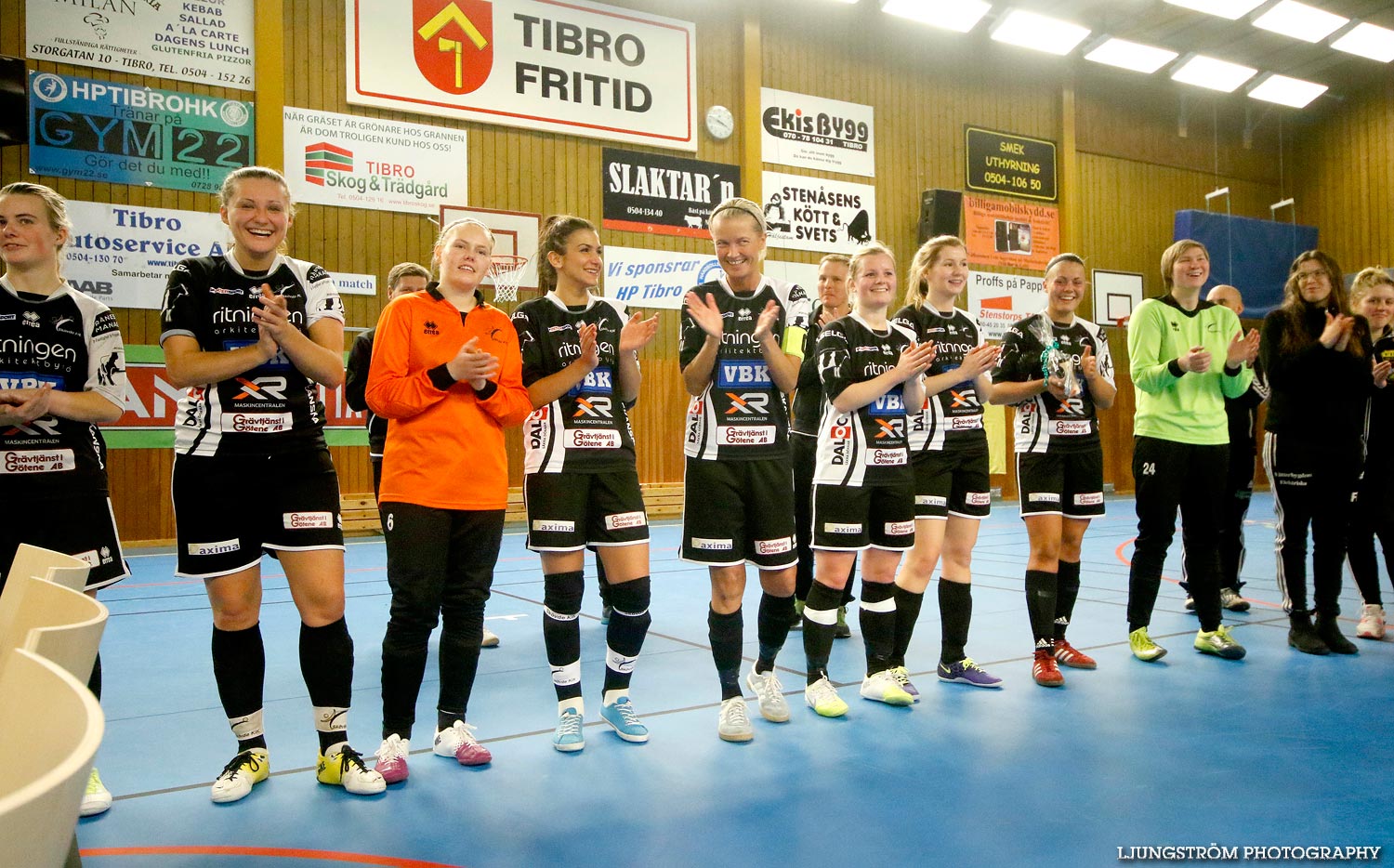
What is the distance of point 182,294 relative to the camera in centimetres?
281

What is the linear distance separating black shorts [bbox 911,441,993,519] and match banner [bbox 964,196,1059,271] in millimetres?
10715

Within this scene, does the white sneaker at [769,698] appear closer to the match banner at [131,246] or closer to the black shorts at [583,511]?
the black shorts at [583,511]

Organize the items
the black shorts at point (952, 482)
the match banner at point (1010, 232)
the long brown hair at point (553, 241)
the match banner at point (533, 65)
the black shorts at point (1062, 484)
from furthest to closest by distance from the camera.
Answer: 1. the match banner at point (1010, 232)
2. the match banner at point (533, 65)
3. the black shorts at point (1062, 484)
4. the black shorts at point (952, 482)
5. the long brown hair at point (553, 241)

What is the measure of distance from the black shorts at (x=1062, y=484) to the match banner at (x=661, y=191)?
8.35 meters

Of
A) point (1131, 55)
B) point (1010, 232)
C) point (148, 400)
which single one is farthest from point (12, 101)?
point (1131, 55)

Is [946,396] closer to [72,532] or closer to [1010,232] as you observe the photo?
[72,532]

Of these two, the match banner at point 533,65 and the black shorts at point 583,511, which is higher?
the match banner at point 533,65

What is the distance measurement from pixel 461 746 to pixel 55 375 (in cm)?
166

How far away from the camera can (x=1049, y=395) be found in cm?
430

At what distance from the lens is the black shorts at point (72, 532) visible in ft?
8.86

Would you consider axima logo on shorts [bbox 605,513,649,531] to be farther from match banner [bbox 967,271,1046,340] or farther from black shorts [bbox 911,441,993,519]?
match banner [bbox 967,271,1046,340]

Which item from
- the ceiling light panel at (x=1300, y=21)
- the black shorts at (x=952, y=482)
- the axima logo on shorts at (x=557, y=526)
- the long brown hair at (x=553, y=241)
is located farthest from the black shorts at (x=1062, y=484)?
the ceiling light panel at (x=1300, y=21)

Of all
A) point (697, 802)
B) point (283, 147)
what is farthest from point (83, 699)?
point (283, 147)

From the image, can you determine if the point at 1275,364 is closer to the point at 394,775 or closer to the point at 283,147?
the point at 394,775
